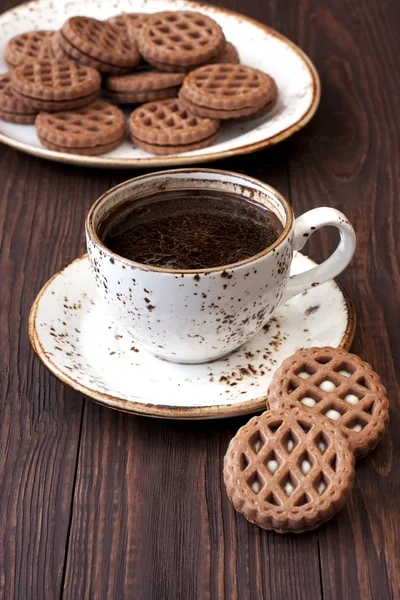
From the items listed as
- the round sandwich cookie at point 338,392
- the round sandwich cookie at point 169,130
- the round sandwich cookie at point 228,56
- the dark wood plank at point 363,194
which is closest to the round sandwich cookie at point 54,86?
the round sandwich cookie at point 169,130

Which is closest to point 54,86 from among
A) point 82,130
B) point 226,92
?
point 82,130

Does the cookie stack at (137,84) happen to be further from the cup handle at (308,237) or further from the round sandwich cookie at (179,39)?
the cup handle at (308,237)

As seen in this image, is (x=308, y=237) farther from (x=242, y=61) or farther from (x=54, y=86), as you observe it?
(x=242, y=61)

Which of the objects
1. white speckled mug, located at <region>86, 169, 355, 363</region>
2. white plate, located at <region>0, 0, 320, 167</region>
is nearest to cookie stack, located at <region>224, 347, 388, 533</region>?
white speckled mug, located at <region>86, 169, 355, 363</region>

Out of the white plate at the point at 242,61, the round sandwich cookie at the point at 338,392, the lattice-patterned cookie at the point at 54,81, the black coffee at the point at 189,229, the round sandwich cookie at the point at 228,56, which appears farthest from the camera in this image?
the round sandwich cookie at the point at 228,56

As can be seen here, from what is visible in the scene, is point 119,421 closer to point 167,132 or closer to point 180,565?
point 180,565

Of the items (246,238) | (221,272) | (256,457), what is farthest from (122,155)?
(256,457)
